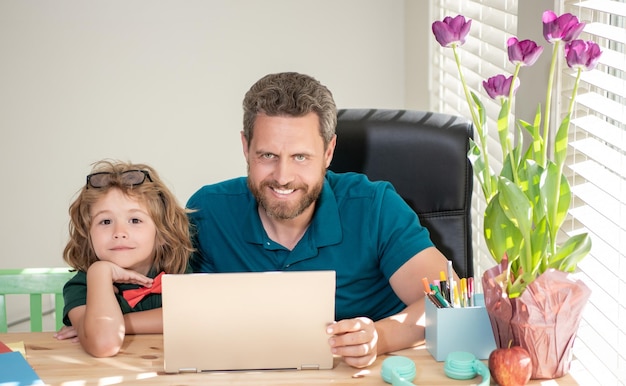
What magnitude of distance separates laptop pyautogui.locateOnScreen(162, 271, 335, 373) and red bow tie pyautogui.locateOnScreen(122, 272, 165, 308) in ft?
1.16

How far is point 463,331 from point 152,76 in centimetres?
231

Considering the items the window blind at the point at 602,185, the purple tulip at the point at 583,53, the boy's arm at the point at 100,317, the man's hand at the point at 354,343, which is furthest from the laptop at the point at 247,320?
the window blind at the point at 602,185

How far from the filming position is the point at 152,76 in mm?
3748

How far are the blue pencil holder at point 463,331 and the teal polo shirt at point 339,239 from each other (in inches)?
15.8

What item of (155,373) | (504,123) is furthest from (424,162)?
(155,373)

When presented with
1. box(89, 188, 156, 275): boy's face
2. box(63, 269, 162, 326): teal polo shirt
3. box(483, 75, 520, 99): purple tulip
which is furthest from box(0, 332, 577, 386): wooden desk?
box(483, 75, 520, 99): purple tulip

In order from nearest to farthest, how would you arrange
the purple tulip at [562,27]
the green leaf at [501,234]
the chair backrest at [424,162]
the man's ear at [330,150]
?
the purple tulip at [562,27] → the green leaf at [501,234] → the man's ear at [330,150] → the chair backrest at [424,162]

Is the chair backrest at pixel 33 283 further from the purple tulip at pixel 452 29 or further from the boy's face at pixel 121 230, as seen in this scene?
the purple tulip at pixel 452 29

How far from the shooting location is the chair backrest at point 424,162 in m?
2.34

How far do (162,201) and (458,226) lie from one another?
2.48 ft

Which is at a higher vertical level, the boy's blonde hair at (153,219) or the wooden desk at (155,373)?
the boy's blonde hair at (153,219)

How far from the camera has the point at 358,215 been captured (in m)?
2.25

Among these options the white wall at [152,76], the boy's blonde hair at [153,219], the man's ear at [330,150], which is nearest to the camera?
the boy's blonde hair at [153,219]

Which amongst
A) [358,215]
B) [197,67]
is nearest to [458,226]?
[358,215]
